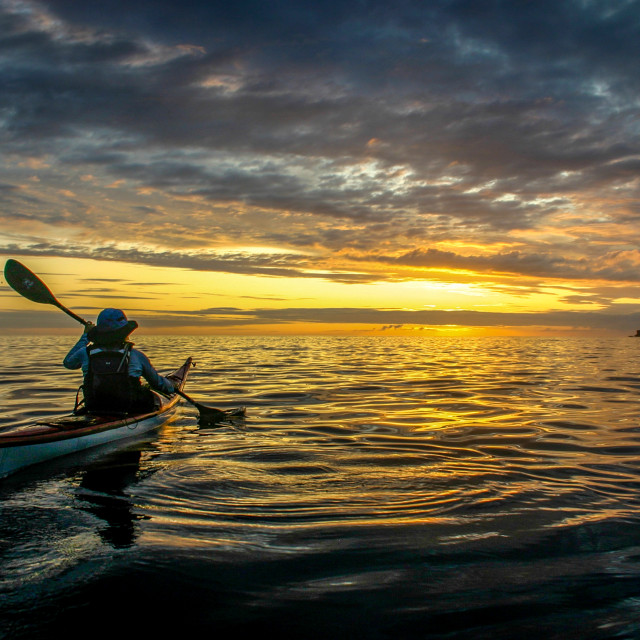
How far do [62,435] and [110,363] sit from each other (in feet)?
5.20

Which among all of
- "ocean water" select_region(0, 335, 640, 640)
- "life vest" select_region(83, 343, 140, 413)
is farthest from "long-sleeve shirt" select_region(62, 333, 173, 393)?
"ocean water" select_region(0, 335, 640, 640)

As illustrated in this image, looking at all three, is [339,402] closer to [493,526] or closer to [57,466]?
[57,466]

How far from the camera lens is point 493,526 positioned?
529 cm

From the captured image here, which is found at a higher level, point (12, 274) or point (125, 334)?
point (12, 274)

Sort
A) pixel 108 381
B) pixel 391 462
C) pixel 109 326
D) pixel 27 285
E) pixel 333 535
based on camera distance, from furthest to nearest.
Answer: pixel 27 285 < pixel 108 381 < pixel 109 326 < pixel 391 462 < pixel 333 535

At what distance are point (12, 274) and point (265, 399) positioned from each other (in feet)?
25.3

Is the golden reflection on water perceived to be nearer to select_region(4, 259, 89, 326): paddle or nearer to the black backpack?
the black backpack

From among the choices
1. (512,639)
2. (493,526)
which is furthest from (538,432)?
(512,639)

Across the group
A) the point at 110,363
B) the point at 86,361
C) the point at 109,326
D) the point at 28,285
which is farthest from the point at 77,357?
the point at 28,285

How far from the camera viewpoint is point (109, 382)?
31.4 ft

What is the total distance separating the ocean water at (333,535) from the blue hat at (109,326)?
210cm

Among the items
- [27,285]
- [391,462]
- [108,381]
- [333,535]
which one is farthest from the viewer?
[27,285]

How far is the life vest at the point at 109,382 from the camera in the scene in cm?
926

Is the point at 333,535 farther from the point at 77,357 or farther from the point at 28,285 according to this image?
the point at 28,285
